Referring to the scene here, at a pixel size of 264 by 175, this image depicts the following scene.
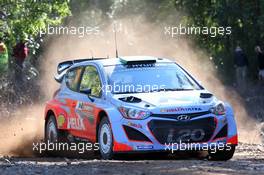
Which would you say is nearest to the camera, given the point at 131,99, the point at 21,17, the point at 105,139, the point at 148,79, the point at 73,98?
the point at 131,99

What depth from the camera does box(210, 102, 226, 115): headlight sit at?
12633 mm

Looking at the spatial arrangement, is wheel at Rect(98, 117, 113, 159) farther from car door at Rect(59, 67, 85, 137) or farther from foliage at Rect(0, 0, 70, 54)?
foliage at Rect(0, 0, 70, 54)

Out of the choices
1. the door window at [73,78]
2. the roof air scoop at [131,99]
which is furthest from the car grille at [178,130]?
the door window at [73,78]

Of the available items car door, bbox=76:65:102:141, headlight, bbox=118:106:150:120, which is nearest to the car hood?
headlight, bbox=118:106:150:120

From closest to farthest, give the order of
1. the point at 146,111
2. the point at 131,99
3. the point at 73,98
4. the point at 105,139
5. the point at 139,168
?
the point at 139,168 → the point at 146,111 → the point at 131,99 → the point at 105,139 → the point at 73,98

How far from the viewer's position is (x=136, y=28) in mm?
39781

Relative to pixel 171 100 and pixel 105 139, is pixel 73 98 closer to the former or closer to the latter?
pixel 105 139

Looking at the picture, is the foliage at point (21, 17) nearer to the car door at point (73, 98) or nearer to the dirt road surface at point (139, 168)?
the car door at point (73, 98)

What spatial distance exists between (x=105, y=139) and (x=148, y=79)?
138cm

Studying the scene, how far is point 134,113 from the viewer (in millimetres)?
12398

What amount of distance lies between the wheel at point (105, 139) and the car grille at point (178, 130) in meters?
Result: 0.71

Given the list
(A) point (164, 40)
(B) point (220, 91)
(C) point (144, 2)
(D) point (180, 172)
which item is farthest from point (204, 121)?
(C) point (144, 2)

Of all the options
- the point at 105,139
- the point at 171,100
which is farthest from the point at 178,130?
the point at 105,139

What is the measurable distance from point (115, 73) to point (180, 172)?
4034 mm
